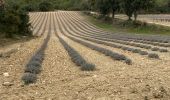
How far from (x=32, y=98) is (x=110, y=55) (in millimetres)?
14225

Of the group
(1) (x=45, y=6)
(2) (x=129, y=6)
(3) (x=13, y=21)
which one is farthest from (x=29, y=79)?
(1) (x=45, y=6)

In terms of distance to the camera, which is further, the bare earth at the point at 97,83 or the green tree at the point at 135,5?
the green tree at the point at 135,5

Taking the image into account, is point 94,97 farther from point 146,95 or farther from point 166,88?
point 166,88

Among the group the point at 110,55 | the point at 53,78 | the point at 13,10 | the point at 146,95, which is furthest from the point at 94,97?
the point at 13,10

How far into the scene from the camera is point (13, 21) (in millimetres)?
66000

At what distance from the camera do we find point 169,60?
85.1ft

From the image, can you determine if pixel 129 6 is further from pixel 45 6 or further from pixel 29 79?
pixel 45 6

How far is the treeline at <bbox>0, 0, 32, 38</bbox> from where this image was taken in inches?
2516

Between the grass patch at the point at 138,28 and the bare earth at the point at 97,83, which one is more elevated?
the bare earth at the point at 97,83

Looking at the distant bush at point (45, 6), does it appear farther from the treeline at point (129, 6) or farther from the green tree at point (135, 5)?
the green tree at point (135, 5)

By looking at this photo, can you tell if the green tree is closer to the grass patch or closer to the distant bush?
the grass patch

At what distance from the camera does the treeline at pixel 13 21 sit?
63.9 m

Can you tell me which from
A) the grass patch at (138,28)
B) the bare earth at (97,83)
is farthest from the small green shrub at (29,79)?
the grass patch at (138,28)

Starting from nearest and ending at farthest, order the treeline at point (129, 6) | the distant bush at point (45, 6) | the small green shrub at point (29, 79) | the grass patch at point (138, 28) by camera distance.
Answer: the small green shrub at point (29, 79), the grass patch at point (138, 28), the treeline at point (129, 6), the distant bush at point (45, 6)
